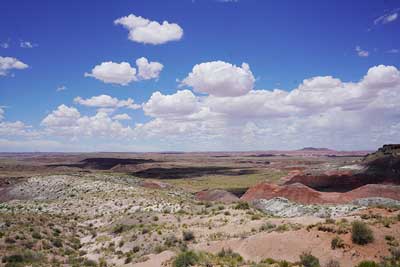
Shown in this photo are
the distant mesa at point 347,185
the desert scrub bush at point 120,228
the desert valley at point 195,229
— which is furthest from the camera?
the distant mesa at point 347,185

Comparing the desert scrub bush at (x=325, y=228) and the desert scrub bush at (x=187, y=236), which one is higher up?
the desert scrub bush at (x=325, y=228)

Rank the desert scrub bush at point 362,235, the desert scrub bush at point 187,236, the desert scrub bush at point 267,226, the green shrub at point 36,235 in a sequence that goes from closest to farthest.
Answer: the desert scrub bush at point 362,235
the desert scrub bush at point 267,226
the desert scrub bush at point 187,236
the green shrub at point 36,235

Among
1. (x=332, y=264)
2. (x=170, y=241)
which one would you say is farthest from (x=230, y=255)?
(x=170, y=241)

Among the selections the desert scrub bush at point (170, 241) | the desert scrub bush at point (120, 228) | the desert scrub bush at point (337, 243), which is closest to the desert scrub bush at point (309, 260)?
the desert scrub bush at point (337, 243)

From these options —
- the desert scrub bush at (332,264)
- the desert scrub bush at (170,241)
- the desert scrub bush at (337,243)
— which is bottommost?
the desert scrub bush at (170,241)

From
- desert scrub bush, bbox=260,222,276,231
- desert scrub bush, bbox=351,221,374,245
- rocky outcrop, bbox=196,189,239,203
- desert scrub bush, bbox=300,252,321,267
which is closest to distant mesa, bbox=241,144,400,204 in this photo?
rocky outcrop, bbox=196,189,239,203

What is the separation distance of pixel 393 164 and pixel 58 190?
55.0 m

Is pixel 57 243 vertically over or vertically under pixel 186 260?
under

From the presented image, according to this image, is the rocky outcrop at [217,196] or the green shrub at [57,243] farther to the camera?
the rocky outcrop at [217,196]

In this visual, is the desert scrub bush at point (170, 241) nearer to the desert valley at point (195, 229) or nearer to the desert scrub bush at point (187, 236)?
the desert valley at point (195, 229)

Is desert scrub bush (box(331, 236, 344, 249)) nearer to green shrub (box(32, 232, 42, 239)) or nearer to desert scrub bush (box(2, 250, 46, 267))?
desert scrub bush (box(2, 250, 46, 267))

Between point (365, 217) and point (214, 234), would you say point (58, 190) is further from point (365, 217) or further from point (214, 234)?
point (365, 217)

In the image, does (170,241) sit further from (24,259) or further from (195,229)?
(24,259)

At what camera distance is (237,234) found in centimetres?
2456
